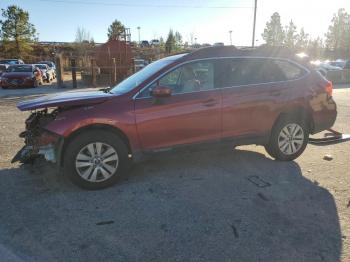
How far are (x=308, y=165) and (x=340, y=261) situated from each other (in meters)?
2.78

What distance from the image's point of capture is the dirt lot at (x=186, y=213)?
3.31m

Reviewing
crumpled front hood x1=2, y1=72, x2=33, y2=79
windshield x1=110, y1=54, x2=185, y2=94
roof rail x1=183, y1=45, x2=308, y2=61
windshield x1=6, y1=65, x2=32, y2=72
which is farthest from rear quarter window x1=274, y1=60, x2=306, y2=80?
windshield x1=6, y1=65, x2=32, y2=72

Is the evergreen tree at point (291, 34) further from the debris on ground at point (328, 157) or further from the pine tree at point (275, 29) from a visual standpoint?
the debris on ground at point (328, 157)

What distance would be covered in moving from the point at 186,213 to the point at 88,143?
155 centimetres

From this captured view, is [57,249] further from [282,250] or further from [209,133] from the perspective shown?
[209,133]

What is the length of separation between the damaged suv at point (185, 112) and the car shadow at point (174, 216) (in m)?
0.44

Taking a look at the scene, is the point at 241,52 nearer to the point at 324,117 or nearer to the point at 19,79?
the point at 324,117

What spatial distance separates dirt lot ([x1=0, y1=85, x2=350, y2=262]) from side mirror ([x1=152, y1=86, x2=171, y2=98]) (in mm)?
1184

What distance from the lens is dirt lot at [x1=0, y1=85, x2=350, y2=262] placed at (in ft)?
10.9

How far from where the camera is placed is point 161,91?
485 cm

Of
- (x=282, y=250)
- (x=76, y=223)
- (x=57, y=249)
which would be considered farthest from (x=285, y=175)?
(x=57, y=249)

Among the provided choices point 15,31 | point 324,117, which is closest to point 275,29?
point 15,31

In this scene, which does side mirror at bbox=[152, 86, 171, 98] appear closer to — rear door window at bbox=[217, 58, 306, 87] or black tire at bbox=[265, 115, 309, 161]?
rear door window at bbox=[217, 58, 306, 87]

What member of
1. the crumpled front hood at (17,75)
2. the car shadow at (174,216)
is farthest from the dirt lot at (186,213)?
the crumpled front hood at (17,75)
